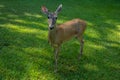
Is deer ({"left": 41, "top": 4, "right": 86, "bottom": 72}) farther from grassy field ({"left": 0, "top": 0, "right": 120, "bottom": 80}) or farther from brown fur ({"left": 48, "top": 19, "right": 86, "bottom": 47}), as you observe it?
grassy field ({"left": 0, "top": 0, "right": 120, "bottom": 80})

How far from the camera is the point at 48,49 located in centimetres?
956

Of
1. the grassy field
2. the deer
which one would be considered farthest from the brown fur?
the grassy field

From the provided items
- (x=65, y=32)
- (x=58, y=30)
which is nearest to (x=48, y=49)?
(x=65, y=32)

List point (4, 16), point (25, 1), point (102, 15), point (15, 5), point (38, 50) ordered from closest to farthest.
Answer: point (38, 50) < point (4, 16) < point (102, 15) < point (15, 5) < point (25, 1)

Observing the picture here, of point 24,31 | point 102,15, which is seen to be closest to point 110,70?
point 24,31

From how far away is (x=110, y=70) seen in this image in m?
8.19

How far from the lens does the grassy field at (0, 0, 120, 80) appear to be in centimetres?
771

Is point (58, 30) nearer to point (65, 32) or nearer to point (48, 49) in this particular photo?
point (65, 32)

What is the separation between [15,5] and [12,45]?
843 cm

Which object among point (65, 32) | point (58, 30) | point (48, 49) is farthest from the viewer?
point (48, 49)

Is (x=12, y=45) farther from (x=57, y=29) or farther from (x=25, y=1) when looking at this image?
(x=25, y=1)

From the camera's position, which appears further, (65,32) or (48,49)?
(48,49)

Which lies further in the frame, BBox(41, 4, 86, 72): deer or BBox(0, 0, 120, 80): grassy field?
BBox(0, 0, 120, 80): grassy field

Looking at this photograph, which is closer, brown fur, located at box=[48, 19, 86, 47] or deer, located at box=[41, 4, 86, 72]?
deer, located at box=[41, 4, 86, 72]
